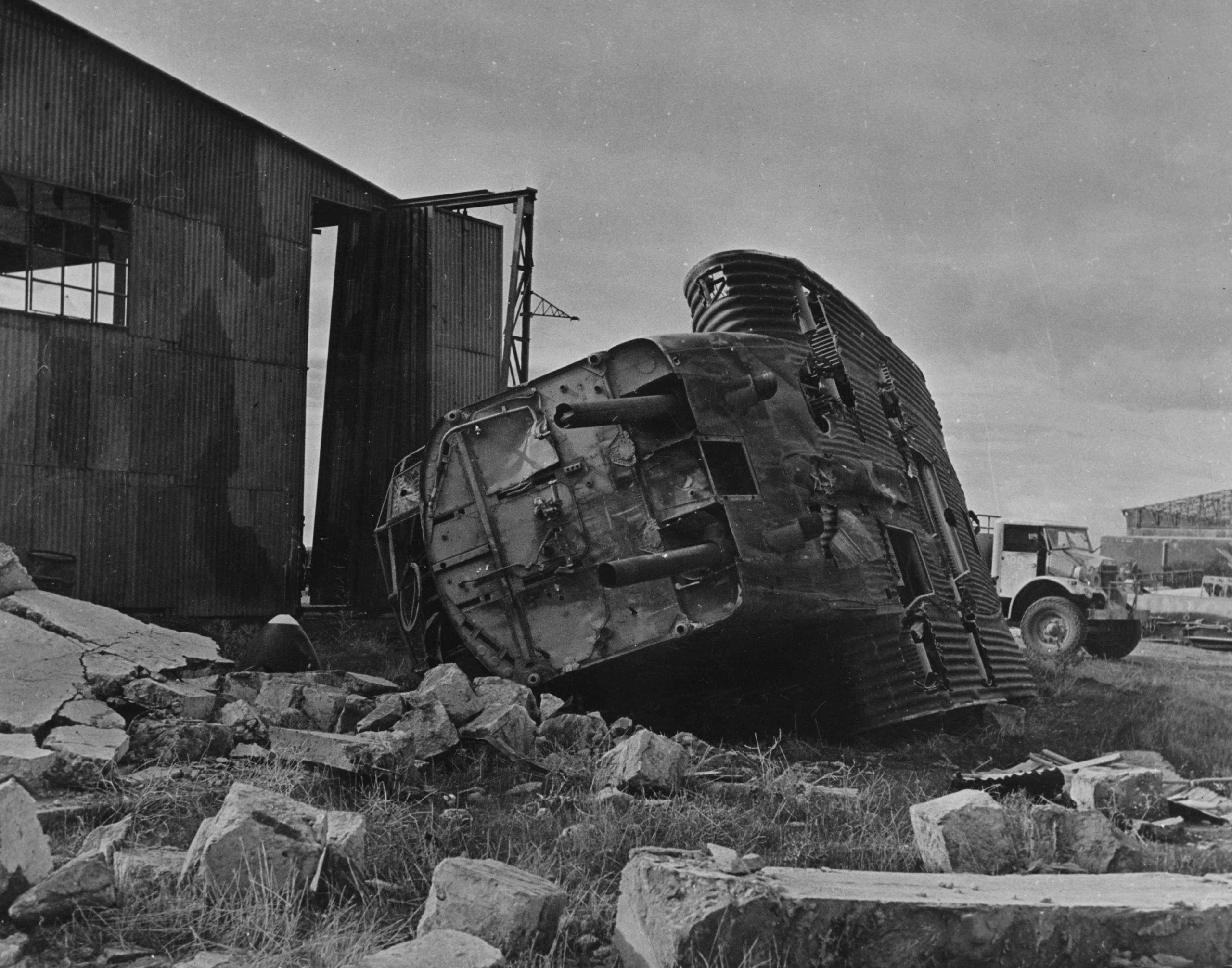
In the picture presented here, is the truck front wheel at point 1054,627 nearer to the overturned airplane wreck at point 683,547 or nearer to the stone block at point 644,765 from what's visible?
the overturned airplane wreck at point 683,547

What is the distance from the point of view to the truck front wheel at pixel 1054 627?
16.7 metres

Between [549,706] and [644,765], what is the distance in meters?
1.68

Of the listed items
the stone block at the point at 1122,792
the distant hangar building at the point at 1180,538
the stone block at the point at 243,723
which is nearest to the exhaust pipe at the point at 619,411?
the stone block at the point at 243,723

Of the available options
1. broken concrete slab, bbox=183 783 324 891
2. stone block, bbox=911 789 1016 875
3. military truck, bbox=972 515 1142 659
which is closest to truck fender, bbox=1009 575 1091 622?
military truck, bbox=972 515 1142 659

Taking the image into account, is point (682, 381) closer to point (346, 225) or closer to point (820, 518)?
point (820, 518)

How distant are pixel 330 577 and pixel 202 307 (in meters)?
4.07

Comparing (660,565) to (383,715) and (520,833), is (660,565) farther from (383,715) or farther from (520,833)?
(520,833)

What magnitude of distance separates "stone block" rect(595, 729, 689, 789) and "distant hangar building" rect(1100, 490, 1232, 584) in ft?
62.7

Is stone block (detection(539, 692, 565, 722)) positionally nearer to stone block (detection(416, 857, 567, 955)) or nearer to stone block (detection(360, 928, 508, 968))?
stone block (detection(416, 857, 567, 955))

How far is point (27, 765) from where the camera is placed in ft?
16.4

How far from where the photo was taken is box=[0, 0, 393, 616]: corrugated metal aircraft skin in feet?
38.3

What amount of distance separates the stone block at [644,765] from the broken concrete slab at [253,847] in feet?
6.63

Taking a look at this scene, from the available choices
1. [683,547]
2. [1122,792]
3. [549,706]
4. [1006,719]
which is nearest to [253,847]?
[549,706]

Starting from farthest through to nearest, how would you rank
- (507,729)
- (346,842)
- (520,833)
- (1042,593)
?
(1042,593)
(507,729)
(520,833)
(346,842)
